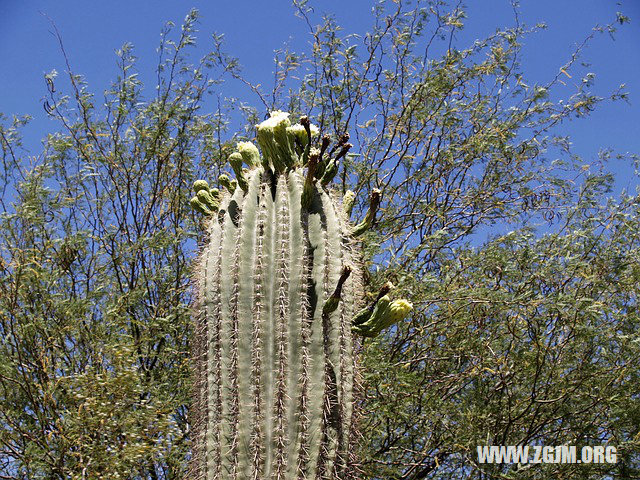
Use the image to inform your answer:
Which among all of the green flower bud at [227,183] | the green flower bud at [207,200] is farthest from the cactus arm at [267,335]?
the green flower bud at [207,200]

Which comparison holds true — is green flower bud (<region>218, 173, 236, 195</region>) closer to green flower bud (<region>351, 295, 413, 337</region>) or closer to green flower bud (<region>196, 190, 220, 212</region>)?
green flower bud (<region>196, 190, 220, 212</region>)

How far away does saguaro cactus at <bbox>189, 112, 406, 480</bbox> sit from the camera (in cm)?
240

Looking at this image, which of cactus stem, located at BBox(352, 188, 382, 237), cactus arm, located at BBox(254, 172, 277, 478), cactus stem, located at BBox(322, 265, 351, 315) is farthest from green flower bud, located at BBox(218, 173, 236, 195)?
cactus stem, located at BBox(322, 265, 351, 315)

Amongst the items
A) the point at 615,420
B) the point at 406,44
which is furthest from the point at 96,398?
the point at 406,44

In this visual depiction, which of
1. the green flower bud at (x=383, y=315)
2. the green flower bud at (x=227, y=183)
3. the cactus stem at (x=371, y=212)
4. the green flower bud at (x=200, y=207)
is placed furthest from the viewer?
the green flower bud at (x=200, y=207)

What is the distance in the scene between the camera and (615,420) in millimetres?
5727

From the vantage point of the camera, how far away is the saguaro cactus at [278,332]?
94.7 inches

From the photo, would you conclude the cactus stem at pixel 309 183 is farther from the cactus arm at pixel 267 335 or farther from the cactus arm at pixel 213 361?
the cactus arm at pixel 213 361

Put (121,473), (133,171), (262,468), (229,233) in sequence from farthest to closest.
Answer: (133,171), (121,473), (229,233), (262,468)

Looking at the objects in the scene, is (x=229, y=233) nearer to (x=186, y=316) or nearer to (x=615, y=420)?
(x=186, y=316)

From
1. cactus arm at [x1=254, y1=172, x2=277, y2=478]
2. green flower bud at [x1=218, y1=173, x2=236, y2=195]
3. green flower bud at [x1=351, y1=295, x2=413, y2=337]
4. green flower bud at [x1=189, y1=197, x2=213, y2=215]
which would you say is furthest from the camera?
green flower bud at [x1=189, y1=197, x2=213, y2=215]

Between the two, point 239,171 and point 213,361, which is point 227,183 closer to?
point 239,171

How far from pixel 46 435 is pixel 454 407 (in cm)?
311

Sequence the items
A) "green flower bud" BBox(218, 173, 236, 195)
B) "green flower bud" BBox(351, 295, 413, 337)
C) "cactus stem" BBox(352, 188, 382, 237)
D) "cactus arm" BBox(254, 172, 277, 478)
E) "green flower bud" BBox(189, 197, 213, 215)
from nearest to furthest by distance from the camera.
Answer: "cactus arm" BBox(254, 172, 277, 478), "green flower bud" BBox(351, 295, 413, 337), "cactus stem" BBox(352, 188, 382, 237), "green flower bud" BBox(218, 173, 236, 195), "green flower bud" BBox(189, 197, 213, 215)
